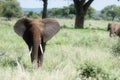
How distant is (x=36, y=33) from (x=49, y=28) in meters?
0.87

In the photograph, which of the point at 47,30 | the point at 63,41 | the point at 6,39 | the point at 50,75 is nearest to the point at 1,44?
the point at 6,39

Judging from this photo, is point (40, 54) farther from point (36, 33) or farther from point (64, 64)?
→ point (64, 64)

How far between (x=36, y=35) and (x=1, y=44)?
22.1 feet

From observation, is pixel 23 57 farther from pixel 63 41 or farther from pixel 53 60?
pixel 63 41

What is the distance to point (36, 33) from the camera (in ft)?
42.5

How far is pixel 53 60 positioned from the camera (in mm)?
14117

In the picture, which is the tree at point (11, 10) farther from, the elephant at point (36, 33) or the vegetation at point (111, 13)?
the elephant at point (36, 33)

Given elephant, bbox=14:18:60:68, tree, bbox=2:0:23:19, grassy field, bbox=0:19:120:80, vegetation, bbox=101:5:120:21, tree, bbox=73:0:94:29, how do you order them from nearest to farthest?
1. grassy field, bbox=0:19:120:80
2. elephant, bbox=14:18:60:68
3. tree, bbox=73:0:94:29
4. tree, bbox=2:0:23:19
5. vegetation, bbox=101:5:120:21

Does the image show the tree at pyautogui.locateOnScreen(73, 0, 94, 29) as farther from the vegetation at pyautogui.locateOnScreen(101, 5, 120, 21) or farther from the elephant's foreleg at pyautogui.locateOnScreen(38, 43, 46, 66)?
the vegetation at pyautogui.locateOnScreen(101, 5, 120, 21)

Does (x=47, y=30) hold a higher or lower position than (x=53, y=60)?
higher

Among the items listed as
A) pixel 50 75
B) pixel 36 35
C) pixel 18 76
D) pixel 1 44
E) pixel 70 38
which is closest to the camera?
pixel 18 76

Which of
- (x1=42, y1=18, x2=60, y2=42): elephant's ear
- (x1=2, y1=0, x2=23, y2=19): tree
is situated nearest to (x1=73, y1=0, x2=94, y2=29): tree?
(x1=42, y1=18, x2=60, y2=42): elephant's ear

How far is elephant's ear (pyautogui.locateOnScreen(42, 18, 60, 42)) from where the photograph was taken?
13432 mm

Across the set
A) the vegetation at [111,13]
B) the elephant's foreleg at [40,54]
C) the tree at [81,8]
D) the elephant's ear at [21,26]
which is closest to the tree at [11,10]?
the vegetation at [111,13]
